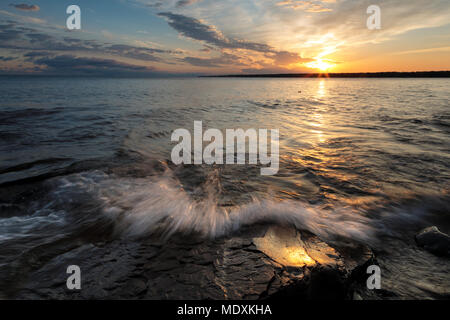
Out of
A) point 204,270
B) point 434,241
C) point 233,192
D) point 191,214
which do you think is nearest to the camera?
point 204,270

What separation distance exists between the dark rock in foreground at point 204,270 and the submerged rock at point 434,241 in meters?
0.97

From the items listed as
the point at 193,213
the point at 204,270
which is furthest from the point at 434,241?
the point at 193,213

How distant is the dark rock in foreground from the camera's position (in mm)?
2297

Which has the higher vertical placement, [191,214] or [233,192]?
[233,192]

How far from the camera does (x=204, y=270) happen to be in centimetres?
262

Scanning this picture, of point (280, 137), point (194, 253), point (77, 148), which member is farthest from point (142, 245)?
point (280, 137)

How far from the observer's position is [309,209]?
448 centimetres

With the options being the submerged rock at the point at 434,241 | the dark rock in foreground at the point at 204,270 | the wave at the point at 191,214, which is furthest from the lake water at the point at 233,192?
the dark rock in foreground at the point at 204,270

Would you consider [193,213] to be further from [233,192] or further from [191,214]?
[233,192]

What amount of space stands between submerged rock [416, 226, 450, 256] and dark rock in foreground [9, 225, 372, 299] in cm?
97

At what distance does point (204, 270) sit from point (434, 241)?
336 centimetres

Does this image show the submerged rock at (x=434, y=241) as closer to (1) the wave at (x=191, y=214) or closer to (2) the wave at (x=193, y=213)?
(1) the wave at (x=191, y=214)

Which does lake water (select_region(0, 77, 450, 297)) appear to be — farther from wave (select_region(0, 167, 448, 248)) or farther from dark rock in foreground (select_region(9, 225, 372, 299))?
dark rock in foreground (select_region(9, 225, 372, 299))
